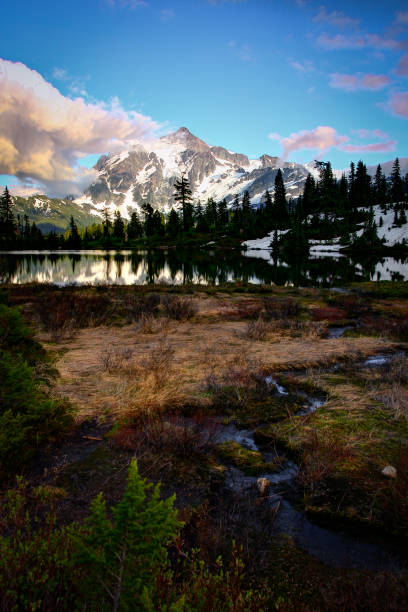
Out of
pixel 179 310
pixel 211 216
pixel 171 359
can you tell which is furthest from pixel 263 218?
pixel 171 359

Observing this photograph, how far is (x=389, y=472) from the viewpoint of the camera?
14.2 ft

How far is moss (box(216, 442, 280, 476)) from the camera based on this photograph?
4621 mm

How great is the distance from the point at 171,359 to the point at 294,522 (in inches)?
210

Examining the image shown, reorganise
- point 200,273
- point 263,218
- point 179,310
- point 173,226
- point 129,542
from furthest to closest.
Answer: point 263,218 → point 173,226 → point 200,273 → point 179,310 → point 129,542

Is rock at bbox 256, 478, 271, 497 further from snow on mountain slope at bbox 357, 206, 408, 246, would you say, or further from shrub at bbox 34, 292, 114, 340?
snow on mountain slope at bbox 357, 206, 408, 246

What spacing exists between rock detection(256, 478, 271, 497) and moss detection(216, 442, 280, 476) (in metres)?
0.27

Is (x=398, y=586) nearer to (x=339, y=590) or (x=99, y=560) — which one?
(x=339, y=590)

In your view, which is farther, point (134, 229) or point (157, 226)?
point (134, 229)

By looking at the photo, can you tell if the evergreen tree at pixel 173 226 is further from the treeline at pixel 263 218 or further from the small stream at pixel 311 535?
the small stream at pixel 311 535

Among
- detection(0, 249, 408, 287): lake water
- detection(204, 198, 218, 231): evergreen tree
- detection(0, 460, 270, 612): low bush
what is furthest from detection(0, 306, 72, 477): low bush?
detection(204, 198, 218, 231): evergreen tree

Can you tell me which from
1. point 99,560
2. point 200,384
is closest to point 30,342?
point 200,384

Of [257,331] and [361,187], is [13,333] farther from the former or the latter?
[361,187]

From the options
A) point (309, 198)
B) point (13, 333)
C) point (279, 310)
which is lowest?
point (279, 310)

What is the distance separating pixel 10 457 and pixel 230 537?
2700 mm
